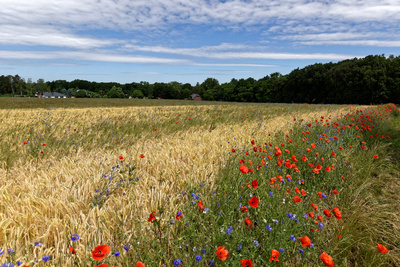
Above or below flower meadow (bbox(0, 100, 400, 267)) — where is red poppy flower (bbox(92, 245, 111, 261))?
above

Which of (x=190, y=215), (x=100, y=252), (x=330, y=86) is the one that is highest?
(x=330, y=86)

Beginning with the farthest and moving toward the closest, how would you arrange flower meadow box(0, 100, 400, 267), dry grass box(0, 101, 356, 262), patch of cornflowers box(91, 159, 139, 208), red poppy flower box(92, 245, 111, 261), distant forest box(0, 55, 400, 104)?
distant forest box(0, 55, 400, 104)
patch of cornflowers box(91, 159, 139, 208)
dry grass box(0, 101, 356, 262)
flower meadow box(0, 100, 400, 267)
red poppy flower box(92, 245, 111, 261)

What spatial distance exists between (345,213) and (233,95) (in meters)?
75.2

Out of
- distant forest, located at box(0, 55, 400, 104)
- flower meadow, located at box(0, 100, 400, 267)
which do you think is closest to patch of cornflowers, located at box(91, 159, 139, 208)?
flower meadow, located at box(0, 100, 400, 267)

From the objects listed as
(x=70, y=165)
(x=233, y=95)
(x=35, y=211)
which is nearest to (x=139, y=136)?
(x=70, y=165)

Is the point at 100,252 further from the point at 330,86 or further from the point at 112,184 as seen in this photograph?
the point at 330,86

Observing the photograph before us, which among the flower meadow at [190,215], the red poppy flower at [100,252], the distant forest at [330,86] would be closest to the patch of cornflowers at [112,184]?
the flower meadow at [190,215]

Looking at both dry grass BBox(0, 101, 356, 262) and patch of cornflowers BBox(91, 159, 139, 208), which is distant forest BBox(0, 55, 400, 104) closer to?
dry grass BBox(0, 101, 356, 262)

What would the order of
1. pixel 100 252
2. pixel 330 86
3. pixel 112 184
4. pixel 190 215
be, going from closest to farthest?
pixel 100 252
pixel 190 215
pixel 112 184
pixel 330 86

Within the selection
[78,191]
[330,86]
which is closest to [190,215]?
[78,191]

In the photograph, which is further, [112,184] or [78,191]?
[112,184]

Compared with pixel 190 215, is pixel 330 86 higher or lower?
higher

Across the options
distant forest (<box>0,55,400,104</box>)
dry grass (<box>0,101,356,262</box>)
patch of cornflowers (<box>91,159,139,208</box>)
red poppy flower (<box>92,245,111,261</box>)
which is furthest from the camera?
distant forest (<box>0,55,400,104</box>)

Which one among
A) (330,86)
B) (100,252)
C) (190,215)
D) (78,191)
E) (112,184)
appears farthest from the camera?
(330,86)
